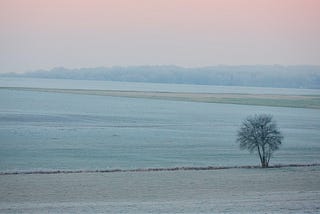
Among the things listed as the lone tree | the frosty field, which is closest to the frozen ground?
the frosty field

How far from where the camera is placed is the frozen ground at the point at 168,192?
2130 cm

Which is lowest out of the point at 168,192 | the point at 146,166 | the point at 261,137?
the point at 146,166

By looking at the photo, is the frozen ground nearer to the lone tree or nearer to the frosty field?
the frosty field

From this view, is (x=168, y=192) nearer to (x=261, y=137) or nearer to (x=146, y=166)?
(x=146, y=166)

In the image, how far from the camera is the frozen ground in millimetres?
21297

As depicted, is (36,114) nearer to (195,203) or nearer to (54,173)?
(54,173)

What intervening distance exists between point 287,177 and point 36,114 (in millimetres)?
63766

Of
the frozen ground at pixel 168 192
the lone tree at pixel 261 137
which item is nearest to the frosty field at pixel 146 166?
the frozen ground at pixel 168 192

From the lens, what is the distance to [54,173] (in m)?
35.1

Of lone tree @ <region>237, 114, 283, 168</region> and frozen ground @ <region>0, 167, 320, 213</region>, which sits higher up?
lone tree @ <region>237, 114, 283, 168</region>

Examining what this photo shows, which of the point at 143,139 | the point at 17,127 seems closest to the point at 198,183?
the point at 143,139

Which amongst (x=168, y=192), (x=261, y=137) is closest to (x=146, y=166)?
(x=261, y=137)

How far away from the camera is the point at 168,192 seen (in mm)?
28453

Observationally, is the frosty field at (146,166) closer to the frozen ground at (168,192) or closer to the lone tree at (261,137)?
the frozen ground at (168,192)
